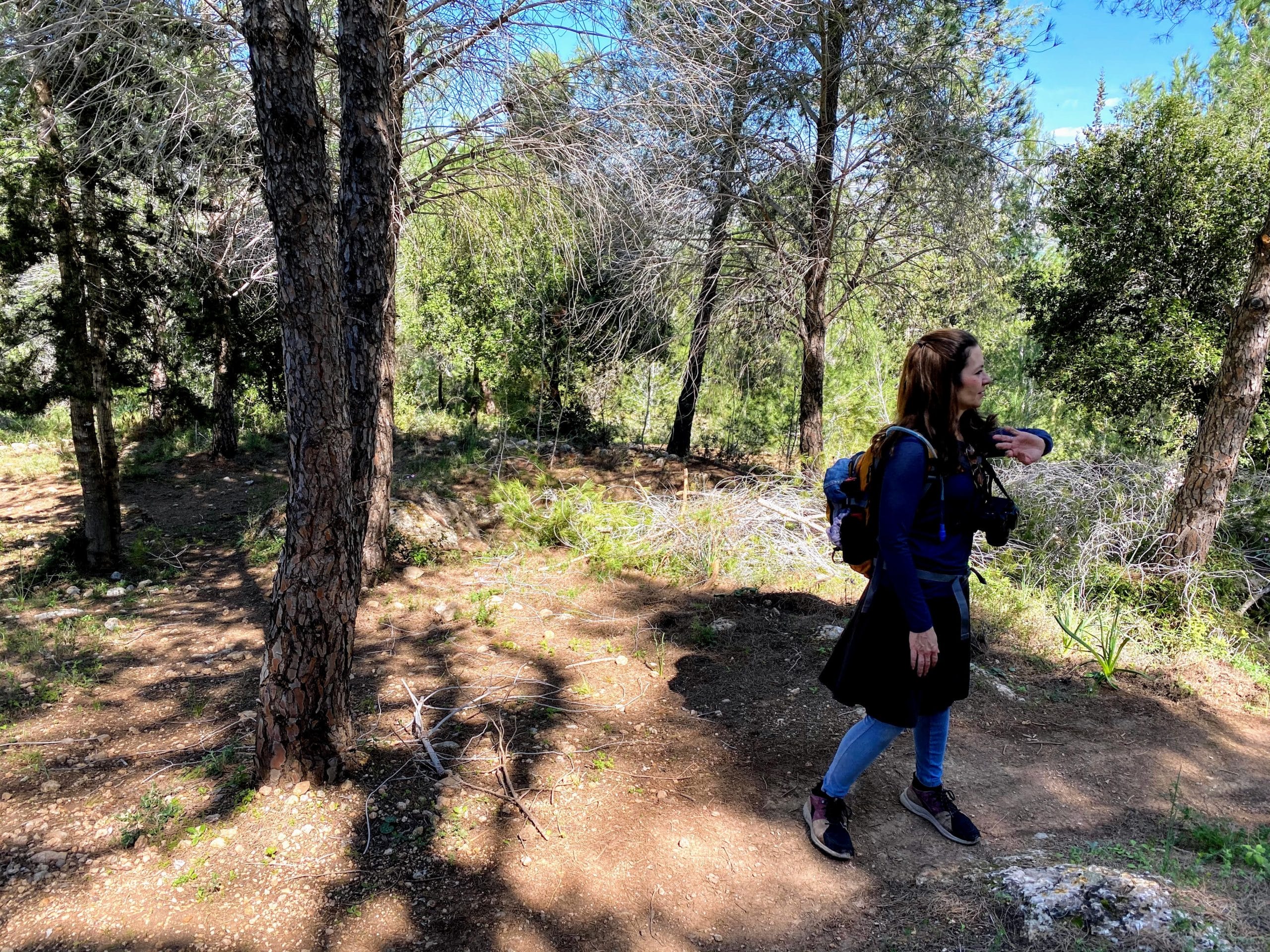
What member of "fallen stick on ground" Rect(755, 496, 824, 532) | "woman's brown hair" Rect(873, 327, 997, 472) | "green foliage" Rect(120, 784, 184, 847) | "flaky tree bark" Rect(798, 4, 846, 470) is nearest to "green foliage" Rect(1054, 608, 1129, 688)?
"fallen stick on ground" Rect(755, 496, 824, 532)

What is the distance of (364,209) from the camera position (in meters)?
3.79

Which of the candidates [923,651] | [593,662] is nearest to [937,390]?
[923,651]

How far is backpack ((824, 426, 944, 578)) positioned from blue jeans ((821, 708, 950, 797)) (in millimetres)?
562

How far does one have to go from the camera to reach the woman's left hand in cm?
238

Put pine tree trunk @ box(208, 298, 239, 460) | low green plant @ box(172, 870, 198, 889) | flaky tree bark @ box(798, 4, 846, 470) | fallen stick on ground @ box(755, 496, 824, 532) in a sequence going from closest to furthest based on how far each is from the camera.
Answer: low green plant @ box(172, 870, 198, 889)
fallen stick on ground @ box(755, 496, 824, 532)
flaky tree bark @ box(798, 4, 846, 470)
pine tree trunk @ box(208, 298, 239, 460)

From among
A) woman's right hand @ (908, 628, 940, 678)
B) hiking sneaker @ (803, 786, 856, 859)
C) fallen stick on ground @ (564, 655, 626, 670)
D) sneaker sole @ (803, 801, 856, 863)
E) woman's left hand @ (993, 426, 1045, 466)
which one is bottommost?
fallen stick on ground @ (564, 655, 626, 670)

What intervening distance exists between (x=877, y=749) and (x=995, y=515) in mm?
950

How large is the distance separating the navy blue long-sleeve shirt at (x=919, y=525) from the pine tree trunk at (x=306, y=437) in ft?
6.50

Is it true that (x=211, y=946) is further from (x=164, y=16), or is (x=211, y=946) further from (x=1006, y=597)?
(x=164, y=16)

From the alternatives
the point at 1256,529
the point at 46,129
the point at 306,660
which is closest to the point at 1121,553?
the point at 1256,529

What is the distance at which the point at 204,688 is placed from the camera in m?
4.07

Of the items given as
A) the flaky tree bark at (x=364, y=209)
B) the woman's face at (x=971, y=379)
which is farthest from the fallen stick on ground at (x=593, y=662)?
the woman's face at (x=971, y=379)

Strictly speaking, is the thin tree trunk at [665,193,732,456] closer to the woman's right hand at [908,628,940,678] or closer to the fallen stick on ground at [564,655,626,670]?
the fallen stick on ground at [564,655,626,670]

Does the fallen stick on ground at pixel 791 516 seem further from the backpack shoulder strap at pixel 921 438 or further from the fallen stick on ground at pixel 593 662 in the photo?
the backpack shoulder strap at pixel 921 438
